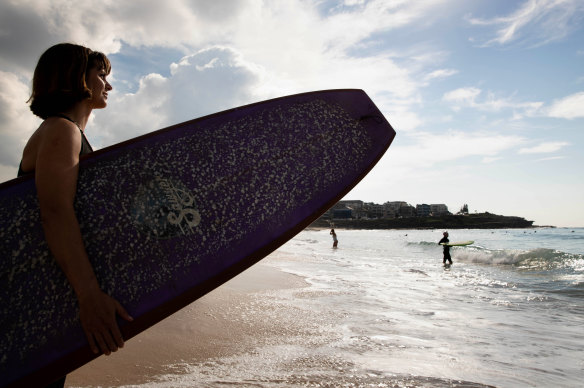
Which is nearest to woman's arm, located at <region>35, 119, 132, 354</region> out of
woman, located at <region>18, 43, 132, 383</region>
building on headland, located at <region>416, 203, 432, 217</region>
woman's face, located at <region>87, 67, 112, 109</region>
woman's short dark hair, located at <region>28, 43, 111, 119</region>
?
woman, located at <region>18, 43, 132, 383</region>

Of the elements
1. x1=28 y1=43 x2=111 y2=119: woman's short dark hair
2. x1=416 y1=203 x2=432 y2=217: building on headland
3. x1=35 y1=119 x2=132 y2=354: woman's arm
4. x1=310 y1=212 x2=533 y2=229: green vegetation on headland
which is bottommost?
x1=310 y1=212 x2=533 y2=229: green vegetation on headland

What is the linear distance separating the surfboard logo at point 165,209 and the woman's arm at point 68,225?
1.17ft

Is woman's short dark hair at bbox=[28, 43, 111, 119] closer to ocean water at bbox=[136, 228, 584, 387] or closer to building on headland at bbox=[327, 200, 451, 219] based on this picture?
ocean water at bbox=[136, 228, 584, 387]

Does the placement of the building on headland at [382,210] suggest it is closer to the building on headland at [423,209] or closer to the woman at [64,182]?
the building on headland at [423,209]

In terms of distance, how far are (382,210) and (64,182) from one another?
159 m

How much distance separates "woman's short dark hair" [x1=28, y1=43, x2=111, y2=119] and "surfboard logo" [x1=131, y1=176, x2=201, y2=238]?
40 centimetres

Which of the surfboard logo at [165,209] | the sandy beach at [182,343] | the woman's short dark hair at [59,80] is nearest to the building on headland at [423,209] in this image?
the sandy beach at [182,343]

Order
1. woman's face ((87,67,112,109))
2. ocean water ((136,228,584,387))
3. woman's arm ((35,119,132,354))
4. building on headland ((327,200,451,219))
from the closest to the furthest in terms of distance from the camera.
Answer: woman's arm ((35,119,132,354))
woman's face ((87,67,112,109))
ocean water ((136,228,584,387))
building on headland ((327,200,451,219))

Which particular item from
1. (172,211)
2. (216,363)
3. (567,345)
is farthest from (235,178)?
(567,345)

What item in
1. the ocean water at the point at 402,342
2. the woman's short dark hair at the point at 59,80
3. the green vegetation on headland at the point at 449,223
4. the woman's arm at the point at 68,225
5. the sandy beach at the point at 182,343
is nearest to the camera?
the woman's arm at the point at 68,225

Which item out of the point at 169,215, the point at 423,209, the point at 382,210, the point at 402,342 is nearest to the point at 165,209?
the point at 169,215

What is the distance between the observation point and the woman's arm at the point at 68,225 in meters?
0.93

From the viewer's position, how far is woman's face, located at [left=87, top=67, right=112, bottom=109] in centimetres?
→ 125

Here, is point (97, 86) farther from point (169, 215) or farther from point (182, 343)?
point (182, 343)
